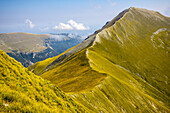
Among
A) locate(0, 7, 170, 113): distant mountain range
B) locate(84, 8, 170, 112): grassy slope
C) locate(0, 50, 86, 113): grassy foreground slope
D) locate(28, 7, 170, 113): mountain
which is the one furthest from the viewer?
locate(84, 8, 170, 112): grassy slope

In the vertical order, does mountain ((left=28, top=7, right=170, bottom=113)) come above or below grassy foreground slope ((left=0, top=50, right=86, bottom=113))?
below

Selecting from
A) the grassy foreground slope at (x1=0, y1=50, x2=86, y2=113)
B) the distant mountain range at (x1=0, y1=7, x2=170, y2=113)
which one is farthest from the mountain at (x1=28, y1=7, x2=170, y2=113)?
the grassy foreground slope at (x1=0, y1=50, x2=86, y2=113)

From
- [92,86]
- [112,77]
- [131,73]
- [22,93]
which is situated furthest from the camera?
[131,73]

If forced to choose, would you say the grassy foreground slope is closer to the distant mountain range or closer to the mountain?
the distant mountain range

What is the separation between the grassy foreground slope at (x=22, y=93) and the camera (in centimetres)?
1507

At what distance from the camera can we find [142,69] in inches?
6634

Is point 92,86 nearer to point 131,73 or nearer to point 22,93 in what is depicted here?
point 22,93

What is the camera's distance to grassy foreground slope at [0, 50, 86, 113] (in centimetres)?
1507

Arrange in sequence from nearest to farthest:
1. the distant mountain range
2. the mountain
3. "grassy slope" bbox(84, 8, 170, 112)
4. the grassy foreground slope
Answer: the grassy foreground slope, the distant mountain range, the mountain, "grassy slope" bbox(84, 8, 170, 112)

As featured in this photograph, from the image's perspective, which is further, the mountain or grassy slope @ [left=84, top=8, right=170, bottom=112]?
grassy slope @ [left=84, top=8, right=170, bottom=112]

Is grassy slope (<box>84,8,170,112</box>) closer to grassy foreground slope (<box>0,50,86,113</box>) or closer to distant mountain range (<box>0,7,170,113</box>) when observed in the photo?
distant mountain range (<box>0,7,170,113</box>)

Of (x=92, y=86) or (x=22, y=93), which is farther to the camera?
(x=92, y=86)

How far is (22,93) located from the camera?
59.7 ft

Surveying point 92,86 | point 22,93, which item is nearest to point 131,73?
point 92,86
